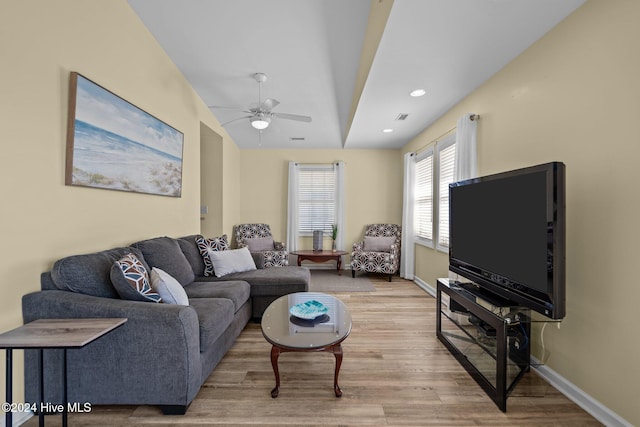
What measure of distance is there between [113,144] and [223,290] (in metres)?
1.49

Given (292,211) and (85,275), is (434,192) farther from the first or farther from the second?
(85,275)

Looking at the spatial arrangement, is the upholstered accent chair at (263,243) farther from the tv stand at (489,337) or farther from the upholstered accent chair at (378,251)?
the tv stand at (489,337)

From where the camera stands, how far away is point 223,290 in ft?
8.21

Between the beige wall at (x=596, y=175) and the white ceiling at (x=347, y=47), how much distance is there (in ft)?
0.98

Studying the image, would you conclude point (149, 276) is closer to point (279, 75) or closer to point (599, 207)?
point (279, 75)

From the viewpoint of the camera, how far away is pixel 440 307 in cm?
262

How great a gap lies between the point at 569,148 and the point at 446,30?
1172mm

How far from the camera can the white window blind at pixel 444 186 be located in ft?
Result: 11.9

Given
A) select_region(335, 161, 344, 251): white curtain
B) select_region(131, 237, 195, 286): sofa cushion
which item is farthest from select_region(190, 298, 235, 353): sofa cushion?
select_region(335, 161, 344, 251): white curtain

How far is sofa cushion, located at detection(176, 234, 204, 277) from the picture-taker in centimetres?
296

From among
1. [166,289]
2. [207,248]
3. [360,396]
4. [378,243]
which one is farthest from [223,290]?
[378,243]

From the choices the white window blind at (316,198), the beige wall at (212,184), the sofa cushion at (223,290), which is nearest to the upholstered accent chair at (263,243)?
the beige wall at (212,184)

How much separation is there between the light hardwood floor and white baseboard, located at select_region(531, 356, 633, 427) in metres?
0.04

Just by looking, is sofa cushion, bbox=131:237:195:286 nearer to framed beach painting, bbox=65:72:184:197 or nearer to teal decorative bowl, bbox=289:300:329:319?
framed beach painting, bbox=65:72:184:197
